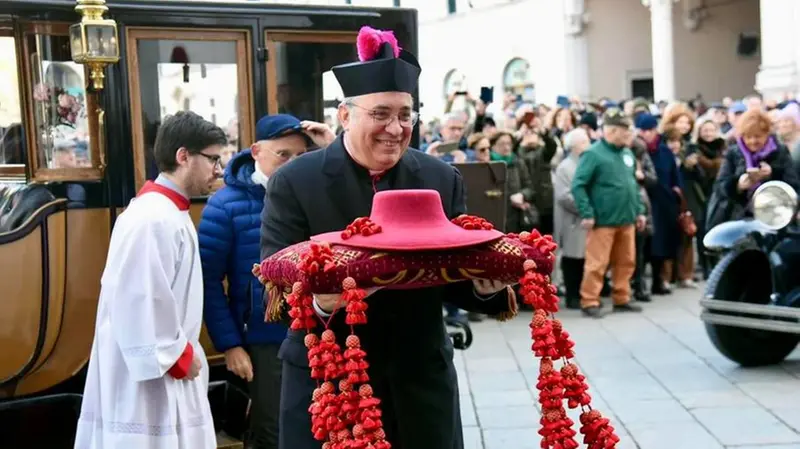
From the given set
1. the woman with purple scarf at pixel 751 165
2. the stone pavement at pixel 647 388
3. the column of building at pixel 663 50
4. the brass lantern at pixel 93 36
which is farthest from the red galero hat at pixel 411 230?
the column of building at pixel 663 50

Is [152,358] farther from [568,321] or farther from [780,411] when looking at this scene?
[568,321]

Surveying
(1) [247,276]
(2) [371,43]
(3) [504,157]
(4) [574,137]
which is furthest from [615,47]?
(2) [371,43]

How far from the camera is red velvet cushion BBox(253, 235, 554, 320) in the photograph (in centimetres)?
242

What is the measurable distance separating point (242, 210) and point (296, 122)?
50 cm

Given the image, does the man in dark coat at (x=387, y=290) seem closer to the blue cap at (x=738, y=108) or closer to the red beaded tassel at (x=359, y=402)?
the red beaded tassel at (x=359, y=402)

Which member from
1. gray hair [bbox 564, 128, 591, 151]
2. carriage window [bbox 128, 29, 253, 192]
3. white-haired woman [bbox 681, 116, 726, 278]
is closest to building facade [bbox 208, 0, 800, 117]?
white-haired woman [bbox 681, 116, 726, 278]

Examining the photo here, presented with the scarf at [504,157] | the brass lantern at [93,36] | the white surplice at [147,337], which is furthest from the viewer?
the scarf at [504,157]

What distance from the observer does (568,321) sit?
10250 mm

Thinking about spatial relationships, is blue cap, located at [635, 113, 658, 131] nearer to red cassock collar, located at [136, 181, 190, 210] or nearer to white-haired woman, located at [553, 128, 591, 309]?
white-haired woman, located at [553, 128, 591, 309]

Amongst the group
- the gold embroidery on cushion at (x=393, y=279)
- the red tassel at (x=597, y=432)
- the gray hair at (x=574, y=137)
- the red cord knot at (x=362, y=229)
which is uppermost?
the gray hair at (x=574, y=137)

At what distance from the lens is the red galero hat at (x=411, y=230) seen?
2461 mm

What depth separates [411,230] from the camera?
254 centimetres

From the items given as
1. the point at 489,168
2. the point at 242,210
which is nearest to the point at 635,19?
the point at 489,168

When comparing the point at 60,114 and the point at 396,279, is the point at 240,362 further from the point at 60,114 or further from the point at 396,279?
the point at 396,279
